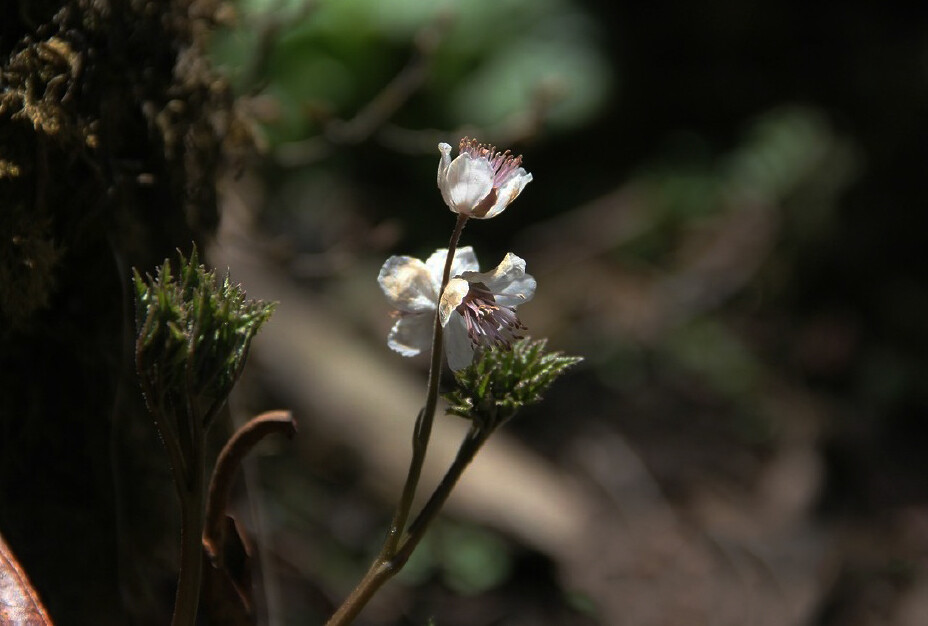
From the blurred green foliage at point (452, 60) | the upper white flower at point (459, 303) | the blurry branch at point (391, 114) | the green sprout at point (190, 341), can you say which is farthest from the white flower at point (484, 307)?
the blurred green foliage at point (452, 60)

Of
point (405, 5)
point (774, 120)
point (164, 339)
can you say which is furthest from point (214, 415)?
point (774, 120)

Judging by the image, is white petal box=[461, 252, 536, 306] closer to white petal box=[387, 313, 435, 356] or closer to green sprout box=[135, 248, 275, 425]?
white petal box=[387, 313, 435, 356]

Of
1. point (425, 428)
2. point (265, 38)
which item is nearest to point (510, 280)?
point (425, 428)

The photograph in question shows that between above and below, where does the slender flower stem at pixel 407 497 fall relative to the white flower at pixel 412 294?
below

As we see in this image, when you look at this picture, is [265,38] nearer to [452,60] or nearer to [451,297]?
[451,297]

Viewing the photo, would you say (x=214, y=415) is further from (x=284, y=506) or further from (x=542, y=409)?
(x=542, y=409)

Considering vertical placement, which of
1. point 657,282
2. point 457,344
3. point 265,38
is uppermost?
point 657,282

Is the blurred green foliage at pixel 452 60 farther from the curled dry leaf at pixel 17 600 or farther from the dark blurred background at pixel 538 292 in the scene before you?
the curled dry leaf at pixel 17 600
